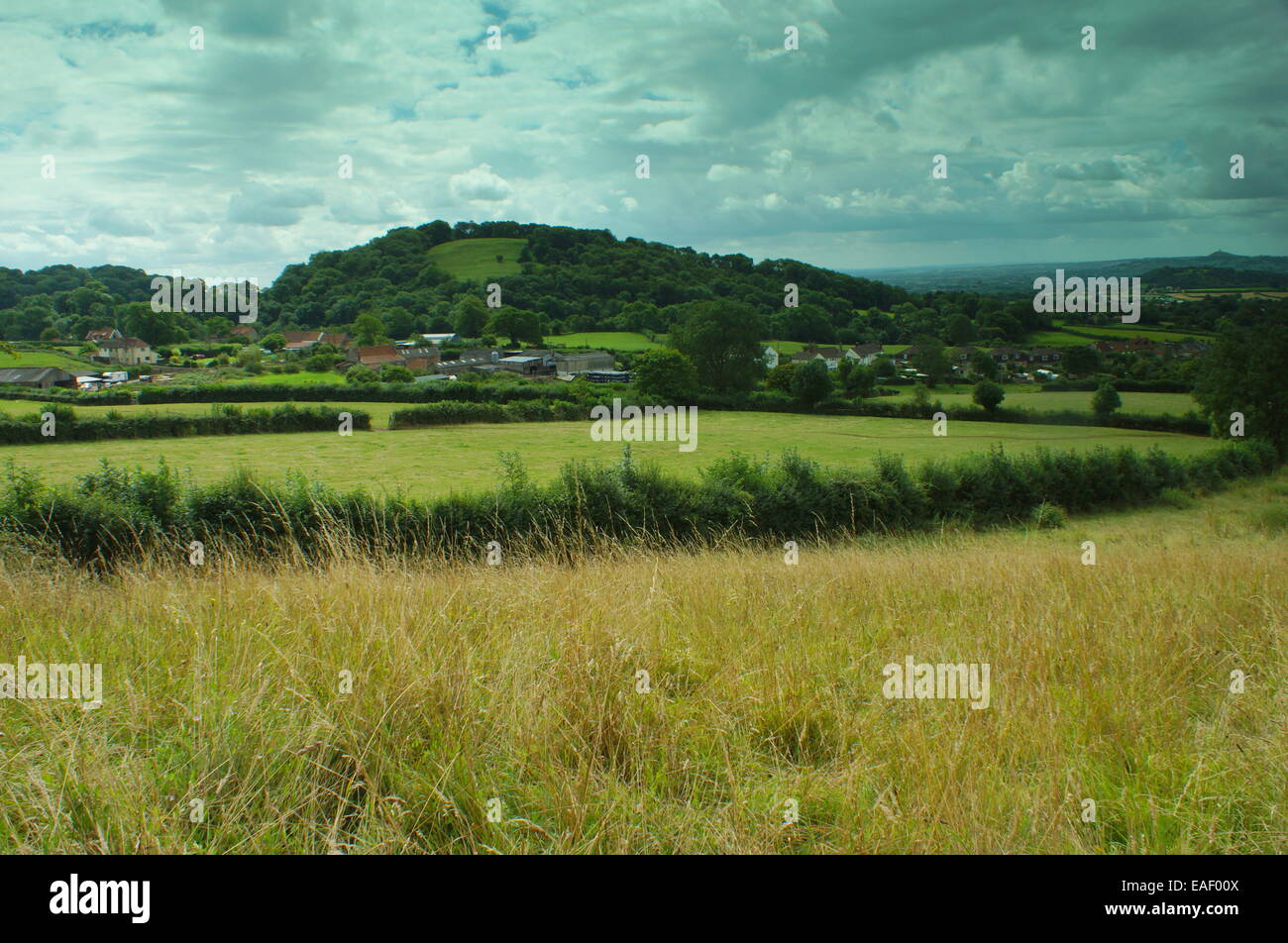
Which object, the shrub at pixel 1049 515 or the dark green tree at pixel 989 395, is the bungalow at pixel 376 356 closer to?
the dark green tree at pixel 989 395

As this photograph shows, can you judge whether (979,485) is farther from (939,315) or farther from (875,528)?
(939,315)

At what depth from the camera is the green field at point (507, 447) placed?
87.4 ft

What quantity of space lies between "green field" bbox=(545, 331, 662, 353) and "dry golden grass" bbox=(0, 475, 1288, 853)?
58982 mm

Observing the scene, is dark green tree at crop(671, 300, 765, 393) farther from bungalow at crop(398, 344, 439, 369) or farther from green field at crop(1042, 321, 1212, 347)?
green field at crop(1042, 321, 1212, 347)

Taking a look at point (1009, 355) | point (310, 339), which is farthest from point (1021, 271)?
point (310, 339)

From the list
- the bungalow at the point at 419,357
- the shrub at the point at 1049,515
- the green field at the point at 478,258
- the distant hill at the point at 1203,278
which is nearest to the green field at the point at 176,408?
the bungalow at the point at 419,357

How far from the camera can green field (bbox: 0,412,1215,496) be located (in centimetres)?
2662

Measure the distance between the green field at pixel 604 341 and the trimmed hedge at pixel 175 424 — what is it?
943 inches

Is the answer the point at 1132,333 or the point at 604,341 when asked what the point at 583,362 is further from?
the point at 1132,333

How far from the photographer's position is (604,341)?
210ft

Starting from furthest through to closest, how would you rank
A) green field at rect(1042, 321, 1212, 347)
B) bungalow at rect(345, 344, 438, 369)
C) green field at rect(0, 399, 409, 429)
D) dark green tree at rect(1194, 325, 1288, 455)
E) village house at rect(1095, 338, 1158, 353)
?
1. bungalow at rect(345, 344, 438, 369)
2. village house at rect(1095, 338, 1158, 353)
3. green field at rect(1042, 321, 1212, 347)
4. green field at rect(0, 399, 409, 429)
5. dark green tree at rect(1194, 325, 1288, 455)

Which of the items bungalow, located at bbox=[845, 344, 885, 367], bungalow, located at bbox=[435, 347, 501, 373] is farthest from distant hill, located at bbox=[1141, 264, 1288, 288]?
bungalow, located at bbox=[435, 347, 501, 373]

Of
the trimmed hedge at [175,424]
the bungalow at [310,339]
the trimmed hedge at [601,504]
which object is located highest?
the bungalow at [310,339]

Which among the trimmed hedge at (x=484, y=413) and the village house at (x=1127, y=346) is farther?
the trimmed hedge at (x=484, y=413)
